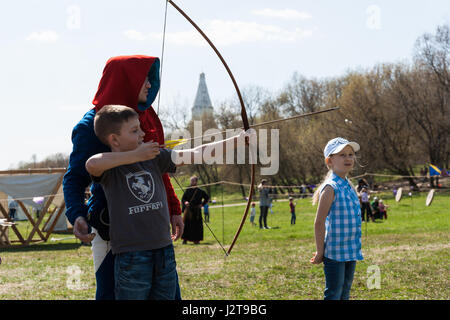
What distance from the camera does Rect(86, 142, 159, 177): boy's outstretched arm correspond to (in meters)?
2.17

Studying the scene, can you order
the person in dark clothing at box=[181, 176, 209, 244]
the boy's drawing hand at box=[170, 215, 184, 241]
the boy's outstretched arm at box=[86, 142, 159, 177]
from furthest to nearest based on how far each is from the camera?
the person in dark clothing at box=[181, 176, 209, 244]
the boy's drawing hand at box=[170, 215, 184, 241]
the boy's outstretched arm at box=[86, 142, 159, 177]

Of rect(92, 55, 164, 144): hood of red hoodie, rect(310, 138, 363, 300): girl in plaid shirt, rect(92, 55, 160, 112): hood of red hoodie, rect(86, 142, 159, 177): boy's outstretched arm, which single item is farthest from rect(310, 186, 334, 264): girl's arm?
rect(86, 142, 159, 177): boy's outstretched arm

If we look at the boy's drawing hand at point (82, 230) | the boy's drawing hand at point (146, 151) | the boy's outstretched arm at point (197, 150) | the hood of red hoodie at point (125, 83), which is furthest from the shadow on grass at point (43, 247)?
the boy's drawing hand at point (146, 151)

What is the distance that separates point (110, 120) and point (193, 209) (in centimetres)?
1058

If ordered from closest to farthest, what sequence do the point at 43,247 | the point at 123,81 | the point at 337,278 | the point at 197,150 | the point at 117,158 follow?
1. the point at 117,158
2. the point at 197,150
3. the point at 123,81
4. the point at 337,278
5. the point at 43,247

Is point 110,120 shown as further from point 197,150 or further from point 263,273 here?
point 263,273

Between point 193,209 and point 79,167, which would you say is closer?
point 79,167

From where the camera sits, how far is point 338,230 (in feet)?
11.0

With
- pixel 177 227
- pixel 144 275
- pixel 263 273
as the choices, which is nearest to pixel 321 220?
pixel 177 227

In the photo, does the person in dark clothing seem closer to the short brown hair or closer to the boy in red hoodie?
the boy in red hoodie

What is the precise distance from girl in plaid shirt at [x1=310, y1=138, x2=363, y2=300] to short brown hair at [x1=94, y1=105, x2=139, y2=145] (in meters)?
1.59

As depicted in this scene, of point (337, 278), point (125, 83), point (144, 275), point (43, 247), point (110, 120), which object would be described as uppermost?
point (125, 83)
